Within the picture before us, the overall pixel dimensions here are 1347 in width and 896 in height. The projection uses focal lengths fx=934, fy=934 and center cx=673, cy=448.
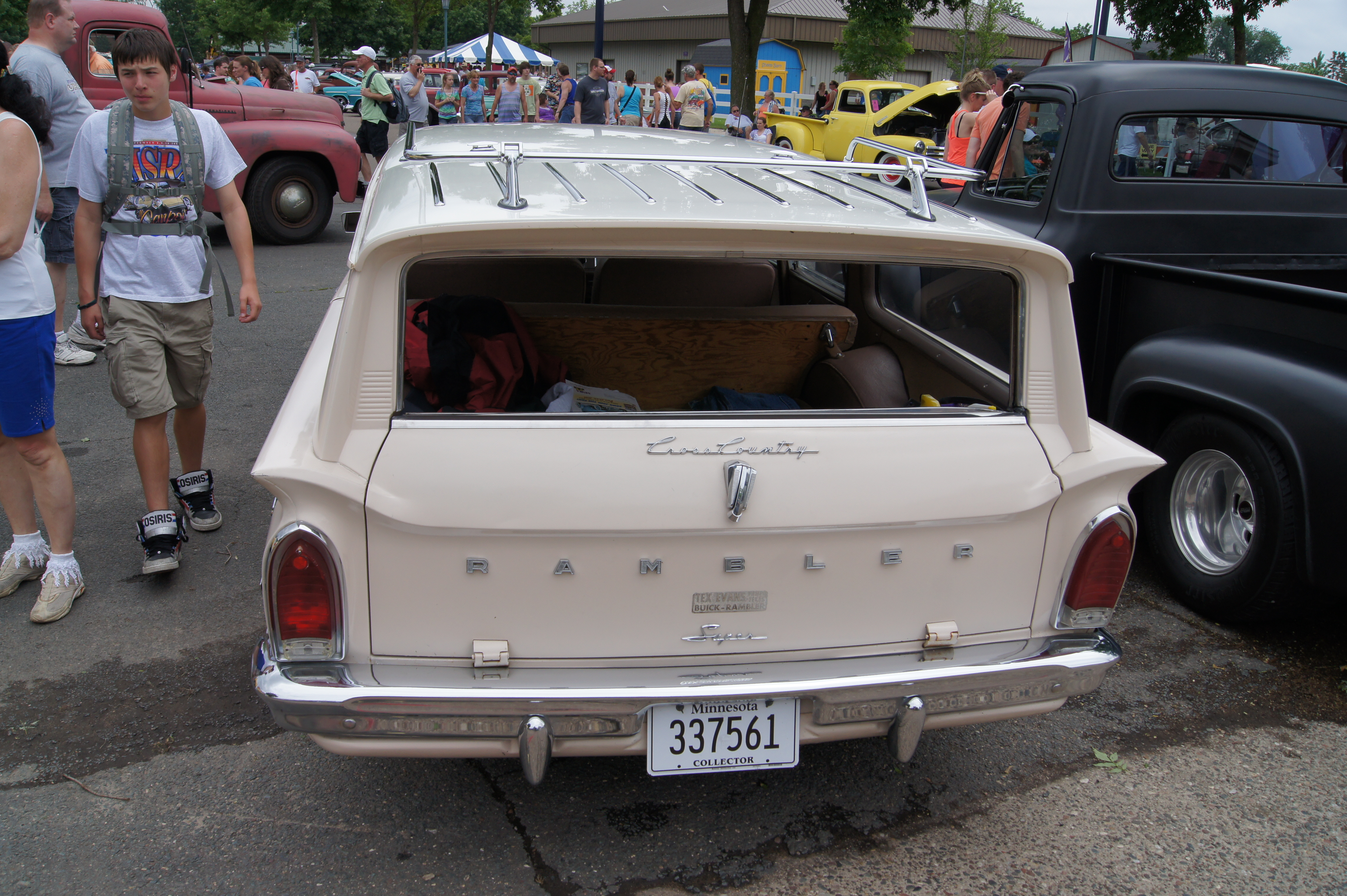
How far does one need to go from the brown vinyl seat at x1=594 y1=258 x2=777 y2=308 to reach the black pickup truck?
1.54m

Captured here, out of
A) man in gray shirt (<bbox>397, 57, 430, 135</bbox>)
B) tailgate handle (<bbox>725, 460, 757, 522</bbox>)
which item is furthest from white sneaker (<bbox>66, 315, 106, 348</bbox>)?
man in gray shirt (<bbox>397, 57, 430, 135</bbox>)

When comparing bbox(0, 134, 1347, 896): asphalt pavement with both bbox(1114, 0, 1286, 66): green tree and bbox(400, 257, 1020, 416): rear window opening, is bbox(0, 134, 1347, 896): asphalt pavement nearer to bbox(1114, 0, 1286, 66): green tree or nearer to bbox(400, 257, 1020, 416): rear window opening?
bbox(400, 257, 1020, 416): rear window opening

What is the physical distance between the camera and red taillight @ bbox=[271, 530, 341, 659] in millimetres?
2051

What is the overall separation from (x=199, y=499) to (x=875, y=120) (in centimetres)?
1434

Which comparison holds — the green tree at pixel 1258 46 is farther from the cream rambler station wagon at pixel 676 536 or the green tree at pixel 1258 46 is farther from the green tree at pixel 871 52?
the cream rambler station wagon at pixel 676 536

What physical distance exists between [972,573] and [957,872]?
800 mm

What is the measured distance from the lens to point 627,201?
2260mm

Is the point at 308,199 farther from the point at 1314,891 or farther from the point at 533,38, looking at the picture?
the point at 533,38

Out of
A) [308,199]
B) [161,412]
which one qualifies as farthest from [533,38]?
[161,412]

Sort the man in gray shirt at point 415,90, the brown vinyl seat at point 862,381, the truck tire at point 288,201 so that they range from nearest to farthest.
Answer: the brown vinyl seat at point 862,381 → the truck tire at point 288,201 → the man in gray shirt at point 415,90

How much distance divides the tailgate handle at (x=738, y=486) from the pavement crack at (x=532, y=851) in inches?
40.3

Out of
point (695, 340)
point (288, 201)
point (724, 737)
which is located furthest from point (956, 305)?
point (288, 201)

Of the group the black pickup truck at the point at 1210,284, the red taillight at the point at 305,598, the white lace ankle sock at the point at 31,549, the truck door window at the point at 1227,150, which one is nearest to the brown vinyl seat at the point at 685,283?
the black pickup truck at the point at 1210,284

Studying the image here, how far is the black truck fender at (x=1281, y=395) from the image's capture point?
306cm
